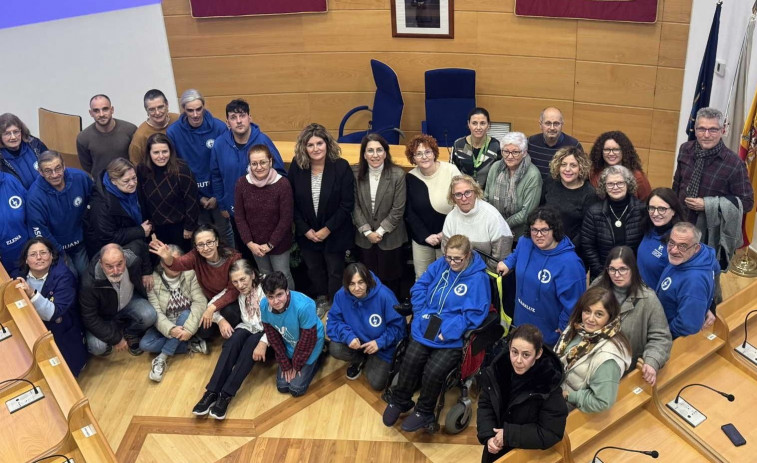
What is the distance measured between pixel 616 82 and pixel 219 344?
3.94m

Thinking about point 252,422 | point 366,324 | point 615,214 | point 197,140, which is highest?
point 197,140

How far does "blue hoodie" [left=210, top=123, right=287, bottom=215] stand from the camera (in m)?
4.82

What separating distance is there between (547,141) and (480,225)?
77 cm

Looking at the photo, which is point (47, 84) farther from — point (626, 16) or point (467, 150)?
point (626, 16)

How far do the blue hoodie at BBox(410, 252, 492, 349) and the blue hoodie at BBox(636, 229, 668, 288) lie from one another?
838 millimetres

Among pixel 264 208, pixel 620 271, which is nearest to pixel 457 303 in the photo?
pixel 620 271

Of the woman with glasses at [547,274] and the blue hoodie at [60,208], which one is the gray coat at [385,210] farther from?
the blue hoodie at [60,208]

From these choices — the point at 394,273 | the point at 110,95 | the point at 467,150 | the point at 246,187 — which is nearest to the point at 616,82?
the point at 467,150

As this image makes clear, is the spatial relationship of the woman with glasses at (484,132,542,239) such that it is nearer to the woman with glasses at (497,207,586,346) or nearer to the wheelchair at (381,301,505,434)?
the woman with glasses at (497,207,586,346)

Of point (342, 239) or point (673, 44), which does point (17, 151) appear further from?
point (673, 44)

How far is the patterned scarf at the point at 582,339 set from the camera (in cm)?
335

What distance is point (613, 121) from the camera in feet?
21.1

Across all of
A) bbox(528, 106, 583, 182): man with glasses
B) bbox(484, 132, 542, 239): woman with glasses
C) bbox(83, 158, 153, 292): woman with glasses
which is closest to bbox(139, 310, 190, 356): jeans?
bbox(83, 158, 153, 292): woman with glasses

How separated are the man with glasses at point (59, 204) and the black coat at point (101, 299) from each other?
18 cm
